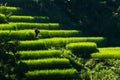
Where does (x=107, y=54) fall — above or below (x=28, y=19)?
below

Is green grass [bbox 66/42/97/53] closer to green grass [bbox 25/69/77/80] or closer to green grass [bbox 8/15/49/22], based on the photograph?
green grass [bbox 25/69/77/80]

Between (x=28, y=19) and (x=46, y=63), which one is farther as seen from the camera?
(x=28, y=19)

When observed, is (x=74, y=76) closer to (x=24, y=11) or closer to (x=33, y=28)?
(x=33, y=28)

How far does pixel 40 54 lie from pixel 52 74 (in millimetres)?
3661

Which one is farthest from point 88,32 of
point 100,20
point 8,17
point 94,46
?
point 8,17

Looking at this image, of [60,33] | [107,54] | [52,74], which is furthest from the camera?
[60,33]

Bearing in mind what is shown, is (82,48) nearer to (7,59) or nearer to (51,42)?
(51,42)

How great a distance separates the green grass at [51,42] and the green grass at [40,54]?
1424 mm

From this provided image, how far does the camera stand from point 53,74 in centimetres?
3800

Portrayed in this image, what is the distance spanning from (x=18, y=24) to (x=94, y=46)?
409 inches

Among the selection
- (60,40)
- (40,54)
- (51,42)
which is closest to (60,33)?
(60,40)

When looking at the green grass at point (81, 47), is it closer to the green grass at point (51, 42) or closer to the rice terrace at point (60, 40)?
the rice terrace at point (60, 40)

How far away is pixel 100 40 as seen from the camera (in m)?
49.8

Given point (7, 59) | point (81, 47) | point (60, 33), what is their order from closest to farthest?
point (7, 59) < point (81, 47) < point (60, 33)
